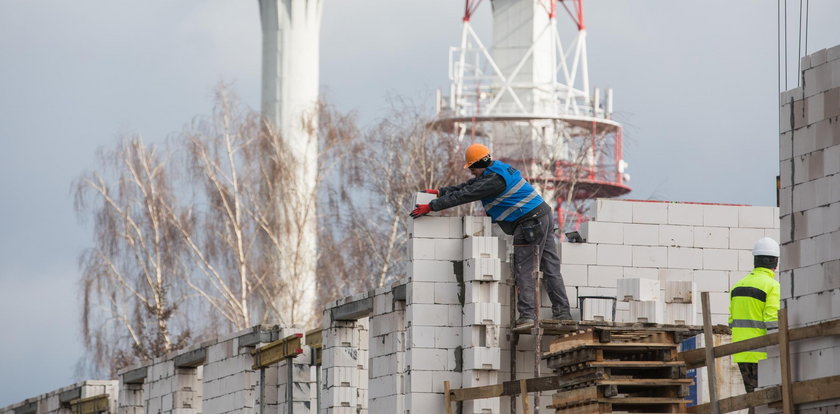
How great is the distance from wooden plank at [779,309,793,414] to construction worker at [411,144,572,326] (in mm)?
4371

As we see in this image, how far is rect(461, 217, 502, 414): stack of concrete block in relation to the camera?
1889cm

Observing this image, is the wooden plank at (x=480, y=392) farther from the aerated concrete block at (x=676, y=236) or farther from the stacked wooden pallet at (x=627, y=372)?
the aerated concrete block at (x=676, y=236)

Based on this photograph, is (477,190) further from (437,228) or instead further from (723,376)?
(723,376)

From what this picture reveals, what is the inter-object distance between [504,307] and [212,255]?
101 feet

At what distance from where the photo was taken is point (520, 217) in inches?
744

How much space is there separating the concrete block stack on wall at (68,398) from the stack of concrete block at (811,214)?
58.9 feet

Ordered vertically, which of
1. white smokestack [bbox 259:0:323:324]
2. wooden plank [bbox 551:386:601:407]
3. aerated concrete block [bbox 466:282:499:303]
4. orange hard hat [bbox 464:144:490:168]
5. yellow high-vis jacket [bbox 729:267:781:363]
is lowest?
wooden plank [bbox 551:386:601:407]

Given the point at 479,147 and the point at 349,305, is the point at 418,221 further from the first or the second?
the point at 349,305

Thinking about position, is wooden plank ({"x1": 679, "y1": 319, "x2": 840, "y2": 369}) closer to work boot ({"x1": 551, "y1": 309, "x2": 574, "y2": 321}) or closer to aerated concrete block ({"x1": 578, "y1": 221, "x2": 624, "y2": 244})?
work boot ({"x1": 551, "y1": 309, "x2": 574, "y2": 321})

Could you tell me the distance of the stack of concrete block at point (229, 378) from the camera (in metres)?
→ 25.2

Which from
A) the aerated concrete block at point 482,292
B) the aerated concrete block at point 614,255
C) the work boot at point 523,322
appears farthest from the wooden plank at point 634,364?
the aerated concrete block at point 614,255

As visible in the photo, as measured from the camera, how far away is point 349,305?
71.8ft

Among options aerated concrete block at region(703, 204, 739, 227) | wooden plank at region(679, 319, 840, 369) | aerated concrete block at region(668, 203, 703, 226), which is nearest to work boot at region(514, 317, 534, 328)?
wooden plank at region(679, 319, 840, 369)

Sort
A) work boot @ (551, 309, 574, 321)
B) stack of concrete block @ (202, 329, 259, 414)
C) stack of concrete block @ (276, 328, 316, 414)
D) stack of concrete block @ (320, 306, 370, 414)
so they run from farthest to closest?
stack of concrete block @ (202, 329, 259, 414) < stack of concrete block @ (276, 328, 316, 414) < stack of concrete block @ (320, 306, 370, 414) < work boot @ (551, 309, 574, 321)
